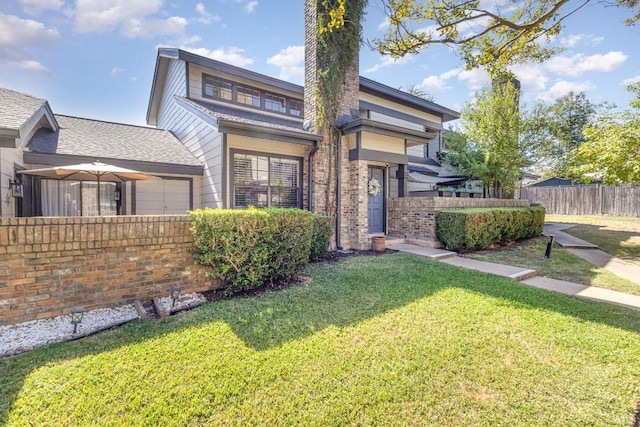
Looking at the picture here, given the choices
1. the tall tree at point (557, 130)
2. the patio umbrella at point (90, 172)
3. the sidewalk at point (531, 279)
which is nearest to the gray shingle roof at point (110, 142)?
the patio umbrella at point (90, 172)

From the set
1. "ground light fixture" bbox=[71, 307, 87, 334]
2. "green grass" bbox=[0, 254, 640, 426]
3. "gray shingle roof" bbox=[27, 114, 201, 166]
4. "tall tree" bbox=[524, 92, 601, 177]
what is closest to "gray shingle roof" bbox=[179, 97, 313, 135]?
"gray shingle roof" bbox=[27, 114, 201, 166]

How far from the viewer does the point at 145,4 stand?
7.86m

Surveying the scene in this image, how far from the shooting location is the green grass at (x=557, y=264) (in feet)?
19.2

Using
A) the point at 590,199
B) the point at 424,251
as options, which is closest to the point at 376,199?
the point at 424,251

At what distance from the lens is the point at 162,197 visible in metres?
8.98

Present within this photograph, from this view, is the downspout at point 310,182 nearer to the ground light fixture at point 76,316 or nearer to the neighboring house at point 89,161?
the neighboring house at point 89,161

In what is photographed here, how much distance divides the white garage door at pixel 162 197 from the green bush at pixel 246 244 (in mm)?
5066

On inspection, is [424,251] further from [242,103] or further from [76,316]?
[242,103]

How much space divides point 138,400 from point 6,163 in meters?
6.31

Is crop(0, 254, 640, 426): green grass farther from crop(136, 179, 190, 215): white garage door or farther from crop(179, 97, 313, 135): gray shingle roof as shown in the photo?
crop(179, 97, 313, 135): gray shingle roof

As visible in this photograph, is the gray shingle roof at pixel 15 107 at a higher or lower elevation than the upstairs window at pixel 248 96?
lower

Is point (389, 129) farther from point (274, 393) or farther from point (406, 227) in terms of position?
point (274, 393)

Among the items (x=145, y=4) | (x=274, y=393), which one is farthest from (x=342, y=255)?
(x=145, y=4)

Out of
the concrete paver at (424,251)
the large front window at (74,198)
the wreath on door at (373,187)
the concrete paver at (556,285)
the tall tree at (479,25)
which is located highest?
the tall tree at (479,25)
